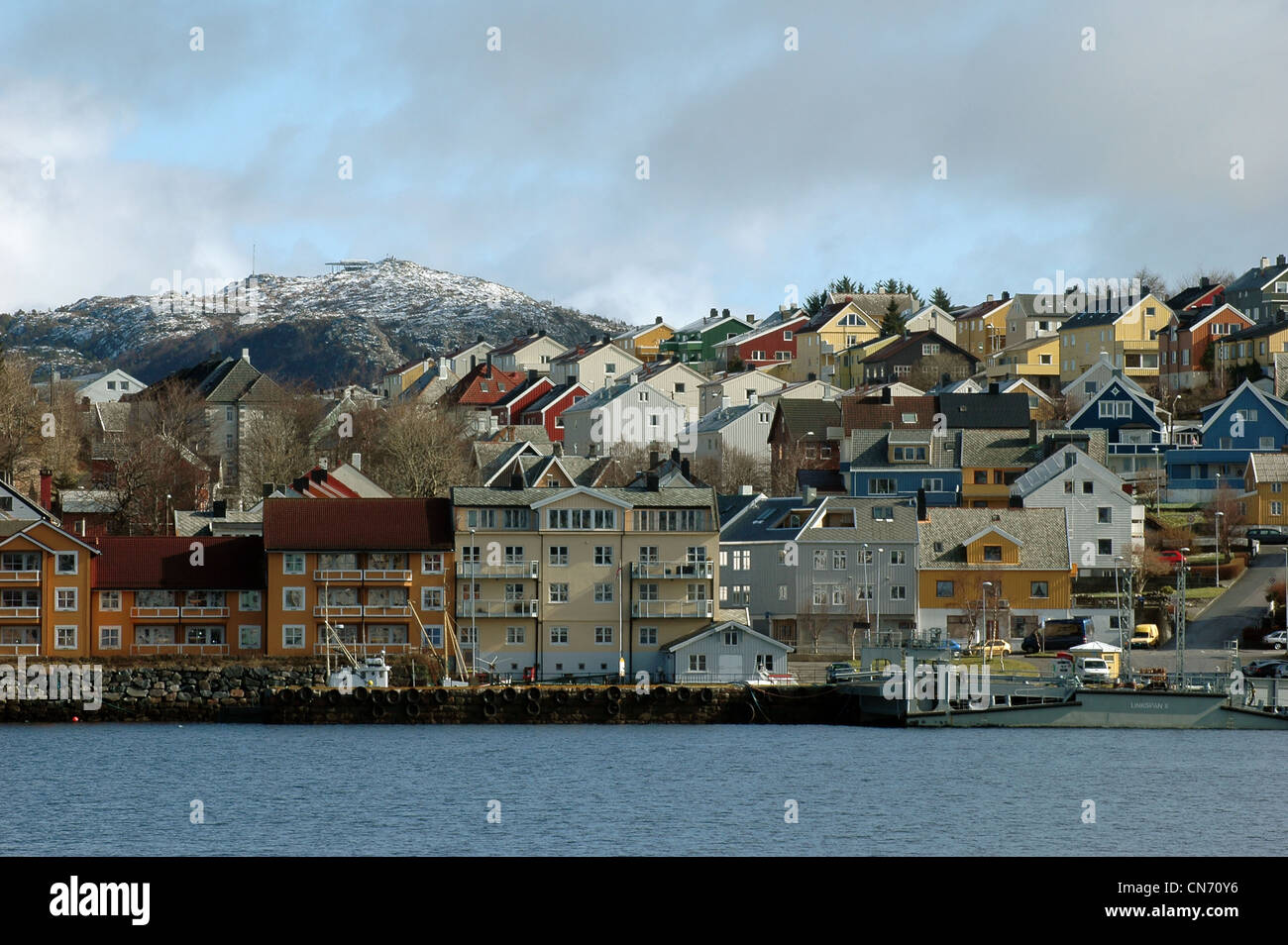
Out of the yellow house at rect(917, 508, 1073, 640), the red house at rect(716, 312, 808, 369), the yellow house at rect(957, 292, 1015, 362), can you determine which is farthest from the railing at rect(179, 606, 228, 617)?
the yellow house at rect(957, 292, 1015, 362)

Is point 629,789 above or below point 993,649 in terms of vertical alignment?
below

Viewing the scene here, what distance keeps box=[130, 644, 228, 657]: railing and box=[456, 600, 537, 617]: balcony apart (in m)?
8.87

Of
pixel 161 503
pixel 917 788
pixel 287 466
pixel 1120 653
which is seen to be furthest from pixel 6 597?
pixel 1120 653

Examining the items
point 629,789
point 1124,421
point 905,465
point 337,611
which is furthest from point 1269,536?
point 629,789

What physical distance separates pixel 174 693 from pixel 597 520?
1679cm

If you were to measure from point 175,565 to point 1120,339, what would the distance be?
84445 mm

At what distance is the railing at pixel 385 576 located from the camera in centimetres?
6750

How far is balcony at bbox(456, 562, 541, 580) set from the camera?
2672 inches

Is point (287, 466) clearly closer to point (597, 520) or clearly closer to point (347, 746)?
point (597, 520)

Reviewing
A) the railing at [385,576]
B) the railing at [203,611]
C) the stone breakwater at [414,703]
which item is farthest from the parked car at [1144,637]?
the railing at [203,611]

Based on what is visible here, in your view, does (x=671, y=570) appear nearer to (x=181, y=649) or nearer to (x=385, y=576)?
(x=385, y=576)

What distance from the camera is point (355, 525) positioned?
68688 millimetres

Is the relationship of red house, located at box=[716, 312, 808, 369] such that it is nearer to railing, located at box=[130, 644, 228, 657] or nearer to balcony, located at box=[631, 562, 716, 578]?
balcony, located at box=[631, 562, 716, 578]
